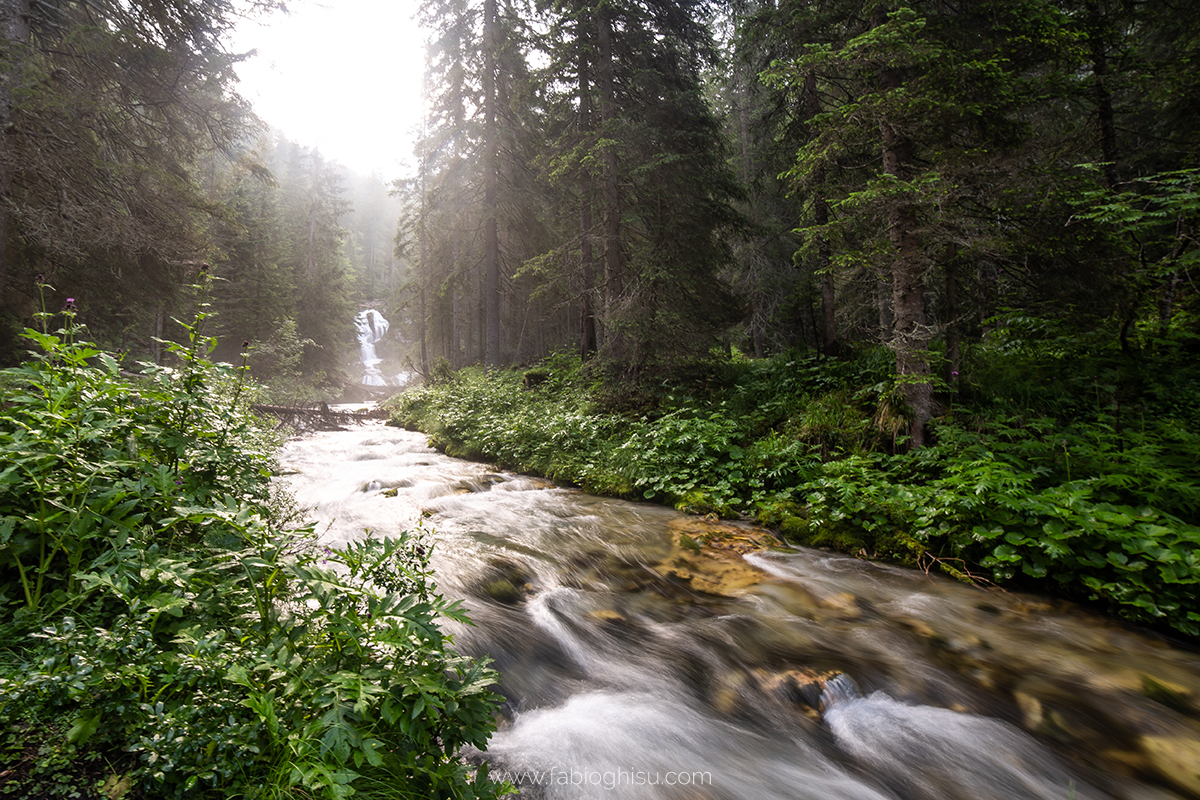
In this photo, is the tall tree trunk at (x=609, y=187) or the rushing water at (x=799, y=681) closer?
the rushing water at (x=799, y=681)

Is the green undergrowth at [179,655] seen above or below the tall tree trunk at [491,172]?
below

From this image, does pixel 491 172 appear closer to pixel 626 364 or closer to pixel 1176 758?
pixel 626 364

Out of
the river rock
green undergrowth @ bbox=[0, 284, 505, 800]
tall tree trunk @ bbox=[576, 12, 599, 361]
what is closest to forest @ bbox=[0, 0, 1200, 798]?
green undergrowth @ bbox=[0, 284, 505, 800]

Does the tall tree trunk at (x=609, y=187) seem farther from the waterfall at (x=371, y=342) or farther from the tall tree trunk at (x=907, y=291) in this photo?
the waterfall at (x=371, y=342)

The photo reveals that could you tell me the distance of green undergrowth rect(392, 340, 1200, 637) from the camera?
425 centimetres

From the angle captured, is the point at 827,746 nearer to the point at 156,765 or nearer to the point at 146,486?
the point at 156,765

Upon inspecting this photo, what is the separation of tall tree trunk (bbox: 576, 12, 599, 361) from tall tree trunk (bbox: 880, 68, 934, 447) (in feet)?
20.9

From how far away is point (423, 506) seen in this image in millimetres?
7383

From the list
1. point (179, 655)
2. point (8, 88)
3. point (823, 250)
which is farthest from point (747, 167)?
point (179, 655)

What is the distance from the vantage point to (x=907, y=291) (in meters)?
6.52

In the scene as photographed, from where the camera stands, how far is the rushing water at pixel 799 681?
9.35 feet

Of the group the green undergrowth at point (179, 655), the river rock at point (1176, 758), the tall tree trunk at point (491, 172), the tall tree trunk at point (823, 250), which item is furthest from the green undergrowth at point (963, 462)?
the tall tree trunk at point (491, 172)

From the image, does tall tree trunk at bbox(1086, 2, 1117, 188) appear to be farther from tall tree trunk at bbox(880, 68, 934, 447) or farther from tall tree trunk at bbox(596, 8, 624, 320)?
tall tree trunk at bbox(596, 8, 624, 320)

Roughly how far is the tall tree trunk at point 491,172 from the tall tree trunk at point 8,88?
11350mm
